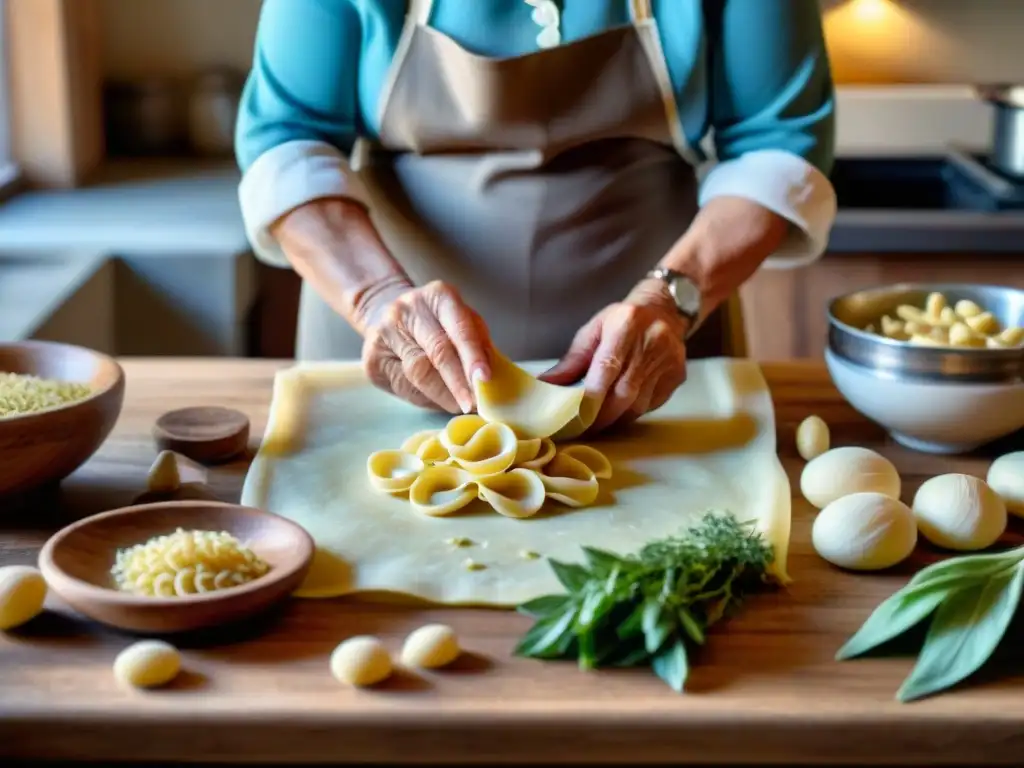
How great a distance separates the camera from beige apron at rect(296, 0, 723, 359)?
1.37 meters

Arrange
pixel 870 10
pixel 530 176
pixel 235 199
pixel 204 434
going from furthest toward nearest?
pixel 870 10 → pixel 235 199 → pixel 530 176 → pixel 204 434

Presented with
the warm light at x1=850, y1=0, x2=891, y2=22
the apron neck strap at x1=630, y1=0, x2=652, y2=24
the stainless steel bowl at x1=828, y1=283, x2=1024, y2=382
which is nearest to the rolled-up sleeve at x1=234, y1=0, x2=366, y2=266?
the apron neck strap at x1=630, y1=0, x2=652, y2=24

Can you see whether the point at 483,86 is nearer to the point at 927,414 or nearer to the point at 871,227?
the point at 927,414

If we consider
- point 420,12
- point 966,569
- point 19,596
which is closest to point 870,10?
point 420,12

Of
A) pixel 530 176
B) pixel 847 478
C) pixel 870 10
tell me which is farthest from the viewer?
pixel 870 10

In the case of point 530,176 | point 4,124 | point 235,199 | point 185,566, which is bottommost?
point 235,199

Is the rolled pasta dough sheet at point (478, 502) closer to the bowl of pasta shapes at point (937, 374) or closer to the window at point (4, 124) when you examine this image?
the bowl of pasta shapes at point (937, 374)

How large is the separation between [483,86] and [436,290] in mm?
280

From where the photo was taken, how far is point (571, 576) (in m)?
0.82

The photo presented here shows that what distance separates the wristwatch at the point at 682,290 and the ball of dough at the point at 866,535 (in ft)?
1.37

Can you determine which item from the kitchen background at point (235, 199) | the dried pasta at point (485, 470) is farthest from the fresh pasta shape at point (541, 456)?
the kitchen background at point (235, 199)

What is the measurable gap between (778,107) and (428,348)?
50 cm

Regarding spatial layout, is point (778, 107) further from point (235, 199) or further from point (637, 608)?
point (235, 199)

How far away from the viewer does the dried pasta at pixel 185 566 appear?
2.66 ft
